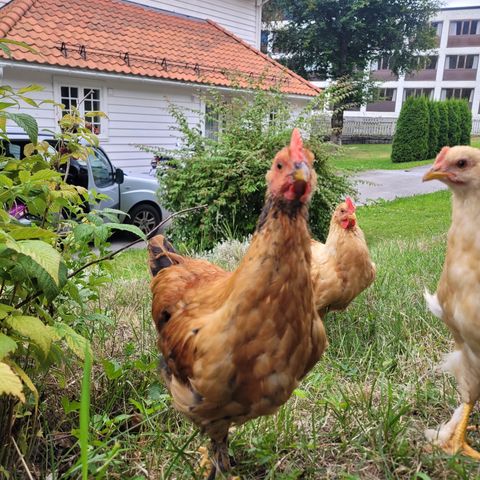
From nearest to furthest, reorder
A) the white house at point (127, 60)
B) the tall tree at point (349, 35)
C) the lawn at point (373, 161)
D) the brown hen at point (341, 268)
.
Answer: the brown hen at point (341, 268)
the white house at point (127, 60)
the lawn at point (373, 161)
the tall tree at point (349, 35)

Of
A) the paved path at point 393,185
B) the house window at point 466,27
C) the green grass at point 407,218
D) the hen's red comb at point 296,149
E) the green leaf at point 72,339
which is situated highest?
the house window at point 466,27

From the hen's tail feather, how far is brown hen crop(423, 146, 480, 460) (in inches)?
58.2

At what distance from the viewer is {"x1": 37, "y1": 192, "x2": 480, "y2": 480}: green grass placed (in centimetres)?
233

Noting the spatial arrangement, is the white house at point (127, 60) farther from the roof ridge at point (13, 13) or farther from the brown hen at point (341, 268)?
the brown hen at point (341, 268)

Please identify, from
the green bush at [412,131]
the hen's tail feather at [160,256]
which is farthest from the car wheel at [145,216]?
the green bush at [412,131]

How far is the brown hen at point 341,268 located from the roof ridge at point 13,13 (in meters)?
10.4

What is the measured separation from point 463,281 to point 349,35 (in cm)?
3160

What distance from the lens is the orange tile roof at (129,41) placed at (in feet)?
39.8

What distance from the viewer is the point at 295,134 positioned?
5.65 feet

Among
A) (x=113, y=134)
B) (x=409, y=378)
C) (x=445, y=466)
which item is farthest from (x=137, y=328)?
(x=113, y=134)

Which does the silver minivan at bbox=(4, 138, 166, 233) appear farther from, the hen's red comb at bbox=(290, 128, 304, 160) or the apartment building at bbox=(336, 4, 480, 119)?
the apartment building at bbox=(336, 4, 480, 119)

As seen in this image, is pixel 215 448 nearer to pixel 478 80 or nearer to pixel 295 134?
pixel 295 134

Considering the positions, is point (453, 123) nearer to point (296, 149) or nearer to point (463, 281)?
point (463, 281)

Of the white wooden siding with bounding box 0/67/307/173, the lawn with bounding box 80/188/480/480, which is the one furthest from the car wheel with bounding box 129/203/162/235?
the lawn with bounding box 80/188/480/480
